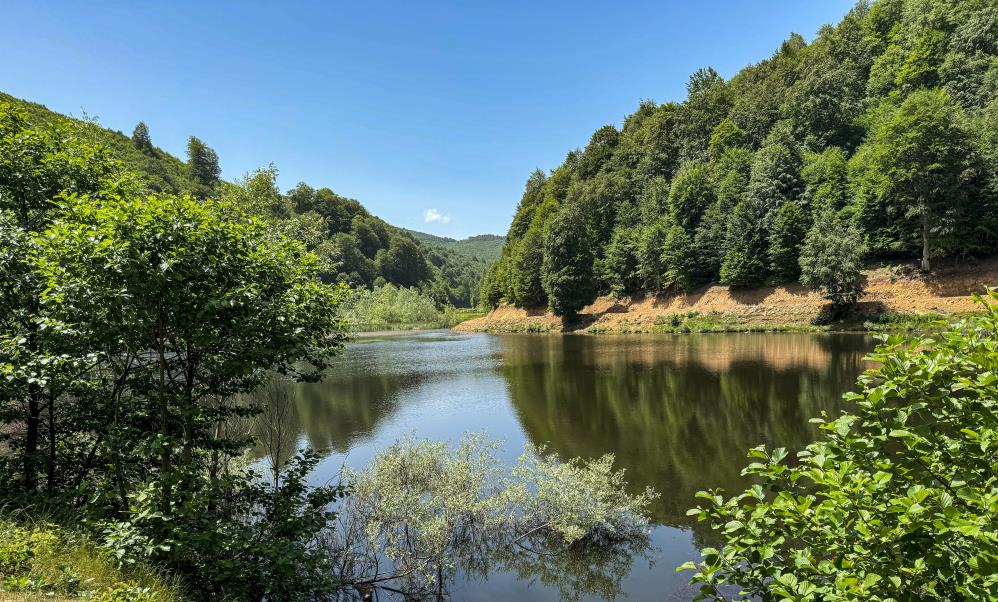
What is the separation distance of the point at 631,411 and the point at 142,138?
4813 inches

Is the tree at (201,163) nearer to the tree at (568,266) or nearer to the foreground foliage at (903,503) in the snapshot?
the tree at (568,266)

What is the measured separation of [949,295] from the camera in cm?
4275

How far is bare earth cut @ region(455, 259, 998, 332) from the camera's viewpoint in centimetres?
4294

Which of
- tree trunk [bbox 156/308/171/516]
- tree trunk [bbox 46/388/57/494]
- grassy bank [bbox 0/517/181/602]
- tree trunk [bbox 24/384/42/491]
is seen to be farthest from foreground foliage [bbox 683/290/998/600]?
tree trunk [bbox 24/384/42/491]

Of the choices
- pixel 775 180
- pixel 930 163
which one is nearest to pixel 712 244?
pixel 775 180

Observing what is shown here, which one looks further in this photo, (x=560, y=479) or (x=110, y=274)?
(x=560, y=479)

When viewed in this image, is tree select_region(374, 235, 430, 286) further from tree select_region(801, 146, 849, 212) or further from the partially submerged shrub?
the partially submerged shrub

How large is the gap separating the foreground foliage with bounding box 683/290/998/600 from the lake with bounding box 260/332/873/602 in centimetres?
667

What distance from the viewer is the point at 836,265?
46.8 m

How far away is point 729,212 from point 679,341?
32.1m

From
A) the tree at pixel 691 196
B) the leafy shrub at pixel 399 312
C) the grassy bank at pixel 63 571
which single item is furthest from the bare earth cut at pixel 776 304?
the grassy bank at pixel 63 571

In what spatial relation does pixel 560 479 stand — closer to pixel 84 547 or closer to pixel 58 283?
pixel 84 547

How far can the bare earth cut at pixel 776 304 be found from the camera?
42.9 meters

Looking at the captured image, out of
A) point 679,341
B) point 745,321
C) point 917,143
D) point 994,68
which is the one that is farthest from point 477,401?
point 994,68
